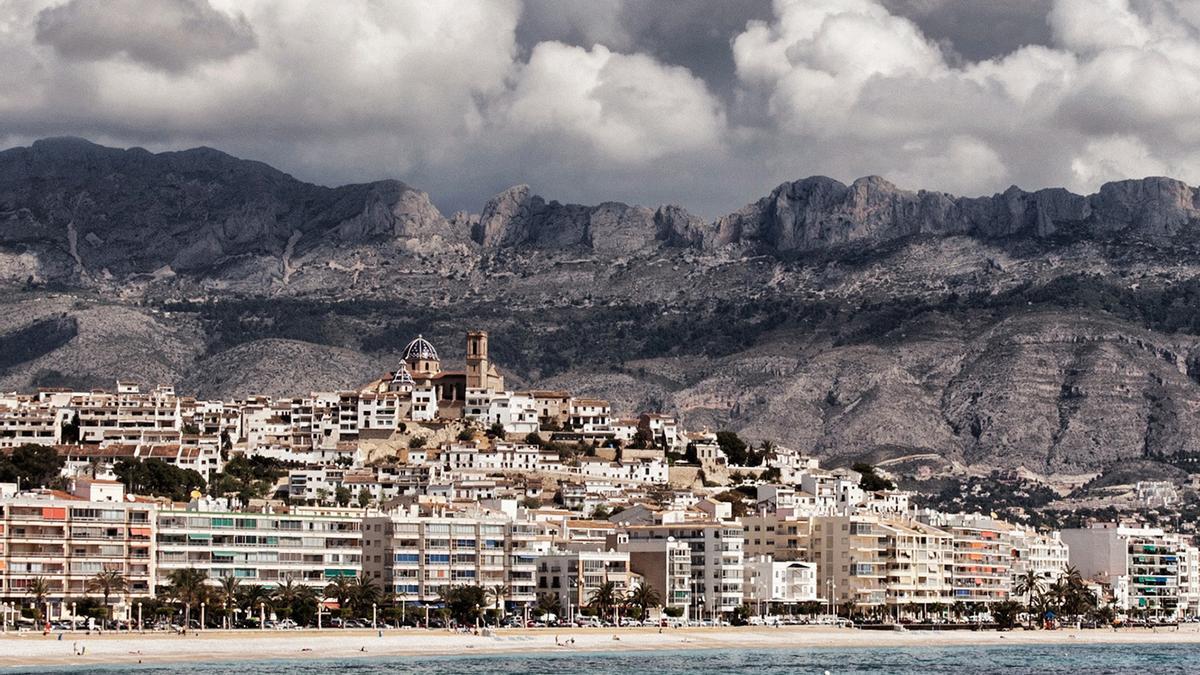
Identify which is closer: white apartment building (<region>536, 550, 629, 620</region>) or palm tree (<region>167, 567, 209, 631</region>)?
palm tree (<region>167, 567, 209, 631</region>)

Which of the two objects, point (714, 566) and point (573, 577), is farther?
point (714, 566)

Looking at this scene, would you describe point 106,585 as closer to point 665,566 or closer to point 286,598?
point 286,598

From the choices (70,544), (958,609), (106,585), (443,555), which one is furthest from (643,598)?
(70,544)

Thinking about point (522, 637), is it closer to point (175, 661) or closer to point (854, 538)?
point (175, 661)

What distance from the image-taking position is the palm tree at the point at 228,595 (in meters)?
142

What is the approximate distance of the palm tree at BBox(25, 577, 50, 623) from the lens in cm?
13600

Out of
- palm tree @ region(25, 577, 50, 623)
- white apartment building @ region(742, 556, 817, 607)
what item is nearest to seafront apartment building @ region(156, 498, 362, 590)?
palm tree @ region(25, 577, 50, 623)

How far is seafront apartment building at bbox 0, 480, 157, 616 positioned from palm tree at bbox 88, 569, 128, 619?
637mm

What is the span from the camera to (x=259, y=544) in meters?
152

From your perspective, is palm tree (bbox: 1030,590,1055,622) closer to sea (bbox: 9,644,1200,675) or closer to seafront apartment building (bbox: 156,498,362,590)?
sea (bbox: 9,644,1200,675)

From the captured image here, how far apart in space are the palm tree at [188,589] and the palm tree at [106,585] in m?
3.32

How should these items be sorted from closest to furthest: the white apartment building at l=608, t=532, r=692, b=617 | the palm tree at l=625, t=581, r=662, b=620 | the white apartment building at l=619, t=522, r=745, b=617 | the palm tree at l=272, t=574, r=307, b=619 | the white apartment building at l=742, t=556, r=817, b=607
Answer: the palm tree at l=272, t=574, r=307, b=619 → the palm tree at l=625, t=581, r=662, b=620 → the white apartment building at l=608, t=532, r=692, b=617 → the white apartment building at l=619, t=522, r=745, b=617 → the white apartment building at l=742, t=556, r=817, b=607

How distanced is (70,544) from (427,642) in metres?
22.9

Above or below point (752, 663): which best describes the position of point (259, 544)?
above
